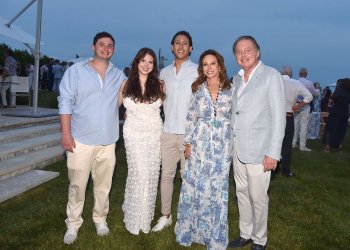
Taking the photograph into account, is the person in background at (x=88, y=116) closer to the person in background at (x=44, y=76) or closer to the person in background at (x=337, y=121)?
the person in background at (x=337, y=121)

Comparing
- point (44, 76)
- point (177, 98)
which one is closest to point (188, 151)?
point (177, 98)

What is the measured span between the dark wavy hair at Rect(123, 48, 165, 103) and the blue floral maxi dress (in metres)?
0.54

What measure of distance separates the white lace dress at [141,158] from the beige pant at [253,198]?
0.98 m

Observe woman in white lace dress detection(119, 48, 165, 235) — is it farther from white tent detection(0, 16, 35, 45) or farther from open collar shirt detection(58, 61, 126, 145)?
Result: white tent detection(0, 16, 35, 45)

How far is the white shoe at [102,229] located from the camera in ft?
15.5

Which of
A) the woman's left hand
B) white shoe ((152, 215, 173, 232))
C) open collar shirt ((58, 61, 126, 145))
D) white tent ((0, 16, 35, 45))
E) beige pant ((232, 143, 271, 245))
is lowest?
white shoe ((152, 215, 173, 232))

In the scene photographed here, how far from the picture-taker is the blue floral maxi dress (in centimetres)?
427

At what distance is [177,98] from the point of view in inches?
188

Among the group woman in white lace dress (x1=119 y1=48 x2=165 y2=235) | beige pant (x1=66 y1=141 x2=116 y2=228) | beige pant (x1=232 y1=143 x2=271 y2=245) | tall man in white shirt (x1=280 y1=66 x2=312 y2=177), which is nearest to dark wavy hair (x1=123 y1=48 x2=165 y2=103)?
woman in white lace dress (x1=119 y1=48 x2=165 y2=235)

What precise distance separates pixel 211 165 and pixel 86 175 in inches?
56.6

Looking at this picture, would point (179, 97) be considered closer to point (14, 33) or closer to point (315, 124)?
point (14, 33)

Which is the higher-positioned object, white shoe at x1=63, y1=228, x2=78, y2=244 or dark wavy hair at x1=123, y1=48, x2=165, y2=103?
dark wavy hair at x1=123, y1=48, x2=165, y2=103

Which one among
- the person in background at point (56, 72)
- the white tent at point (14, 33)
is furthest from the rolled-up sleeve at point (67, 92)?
the person in background at point (56, 72)

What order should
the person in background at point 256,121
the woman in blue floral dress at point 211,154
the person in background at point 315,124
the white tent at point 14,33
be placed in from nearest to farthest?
the person in background at point 256,121, the woman in blue floral dress at point 211,154, the white tent at point 14,33, the person in background at point 315,124
